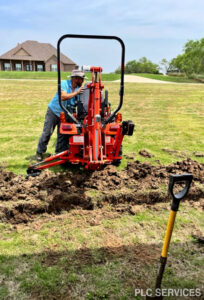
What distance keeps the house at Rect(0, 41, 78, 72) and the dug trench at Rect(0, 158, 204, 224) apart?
43.2 metres

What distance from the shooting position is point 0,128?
7.85m

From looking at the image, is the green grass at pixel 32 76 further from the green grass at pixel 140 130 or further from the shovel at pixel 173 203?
the shovel at pixel 173 203

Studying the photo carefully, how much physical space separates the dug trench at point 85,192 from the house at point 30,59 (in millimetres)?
43194

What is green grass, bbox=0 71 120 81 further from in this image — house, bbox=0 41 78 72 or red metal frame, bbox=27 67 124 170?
red metal frame, bbox=27 67 124 170

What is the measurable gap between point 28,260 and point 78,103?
2.92 metres

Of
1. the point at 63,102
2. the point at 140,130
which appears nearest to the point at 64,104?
the point at 63,102

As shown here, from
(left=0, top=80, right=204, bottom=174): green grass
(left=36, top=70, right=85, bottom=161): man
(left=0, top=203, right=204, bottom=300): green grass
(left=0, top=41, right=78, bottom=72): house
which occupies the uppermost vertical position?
(left=0, top=41, right=78, bottom=72): house

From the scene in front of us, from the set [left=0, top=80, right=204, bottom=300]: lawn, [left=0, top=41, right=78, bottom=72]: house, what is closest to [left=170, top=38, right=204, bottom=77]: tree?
[left=0, top=41, right=78, bottom=72]: house

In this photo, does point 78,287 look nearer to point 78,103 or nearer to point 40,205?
point 40,205

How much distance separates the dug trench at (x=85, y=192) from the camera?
11.4ft

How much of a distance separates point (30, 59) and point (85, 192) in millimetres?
45682

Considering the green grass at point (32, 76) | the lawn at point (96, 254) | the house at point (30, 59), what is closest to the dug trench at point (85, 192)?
the lawn at point (96, 254)

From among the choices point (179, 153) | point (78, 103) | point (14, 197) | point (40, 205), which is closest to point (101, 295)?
point (40, 205)

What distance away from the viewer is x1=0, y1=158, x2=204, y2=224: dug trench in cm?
349
